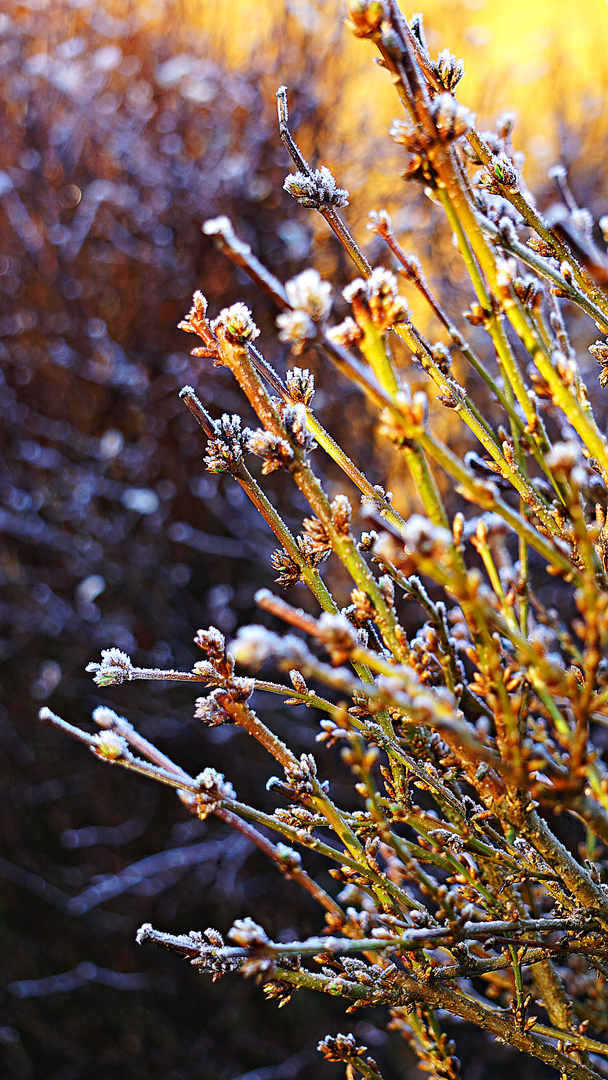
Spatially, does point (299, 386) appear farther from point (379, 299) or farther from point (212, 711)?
point (212, 711)

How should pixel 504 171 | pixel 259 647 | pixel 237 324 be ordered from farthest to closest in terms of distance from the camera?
pixel 504 171 → pixel 237 324 → pixel 259 647

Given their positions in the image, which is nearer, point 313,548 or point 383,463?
point 313,548

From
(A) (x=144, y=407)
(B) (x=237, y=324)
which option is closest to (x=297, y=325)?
(B) (x=237, y=324)

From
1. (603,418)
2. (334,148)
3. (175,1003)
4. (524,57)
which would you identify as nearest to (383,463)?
(603,418)

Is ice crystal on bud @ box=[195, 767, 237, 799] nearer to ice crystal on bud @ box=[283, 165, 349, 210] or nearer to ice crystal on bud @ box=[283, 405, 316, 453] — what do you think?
ice crystal on bud @ box=[283, 405, 316, 453]

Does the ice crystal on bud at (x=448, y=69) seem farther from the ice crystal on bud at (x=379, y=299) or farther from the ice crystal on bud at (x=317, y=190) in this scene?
the ice crystal on bud at (x=379, y=299)

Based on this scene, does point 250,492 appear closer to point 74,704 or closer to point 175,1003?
point 74,704

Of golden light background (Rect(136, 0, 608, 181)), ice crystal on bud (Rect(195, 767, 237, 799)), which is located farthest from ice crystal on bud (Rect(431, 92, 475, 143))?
golden light background (Rect(136, 0, 608, 181))
